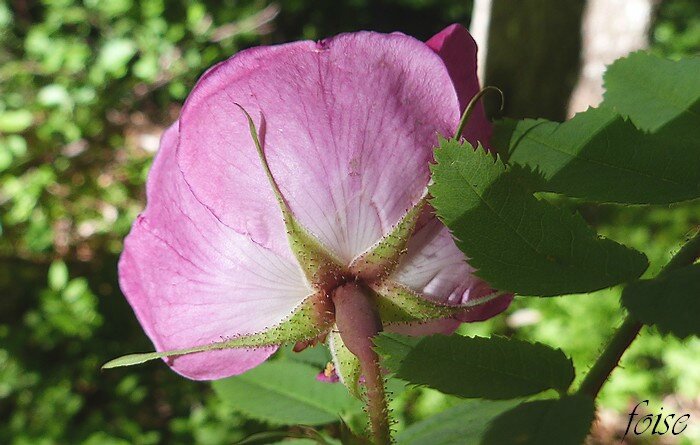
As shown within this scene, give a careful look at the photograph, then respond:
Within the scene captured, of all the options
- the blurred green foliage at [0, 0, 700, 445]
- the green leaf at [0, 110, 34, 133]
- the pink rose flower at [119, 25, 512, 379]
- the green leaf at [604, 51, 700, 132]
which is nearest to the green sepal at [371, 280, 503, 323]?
the pink rose flower at [119, 25, 512, 379]

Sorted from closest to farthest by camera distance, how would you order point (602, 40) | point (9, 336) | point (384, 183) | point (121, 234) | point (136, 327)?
1. point (384, 183)
2. point (9, 336)
3. point (136, 327)
4. point (121, 234)
5. point (602, 40)

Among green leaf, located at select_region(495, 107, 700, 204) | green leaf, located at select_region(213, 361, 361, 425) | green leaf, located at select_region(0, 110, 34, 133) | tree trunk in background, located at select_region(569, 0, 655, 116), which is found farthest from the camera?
tree trunk in background, located at select_region(569, 0, 655, 116)

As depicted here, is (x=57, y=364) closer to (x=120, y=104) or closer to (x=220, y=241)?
(x=120, y=104)

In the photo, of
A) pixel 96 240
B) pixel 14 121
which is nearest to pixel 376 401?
pixel 14 121

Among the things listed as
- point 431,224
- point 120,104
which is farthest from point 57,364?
point 431,224

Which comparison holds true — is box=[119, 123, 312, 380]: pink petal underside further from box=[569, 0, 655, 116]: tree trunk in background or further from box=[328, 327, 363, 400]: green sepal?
box=[569, 0, 655, 116]: tree trunk in background

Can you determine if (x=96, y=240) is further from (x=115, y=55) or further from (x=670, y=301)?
(x=670, y=301)

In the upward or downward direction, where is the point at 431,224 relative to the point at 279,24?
upward
